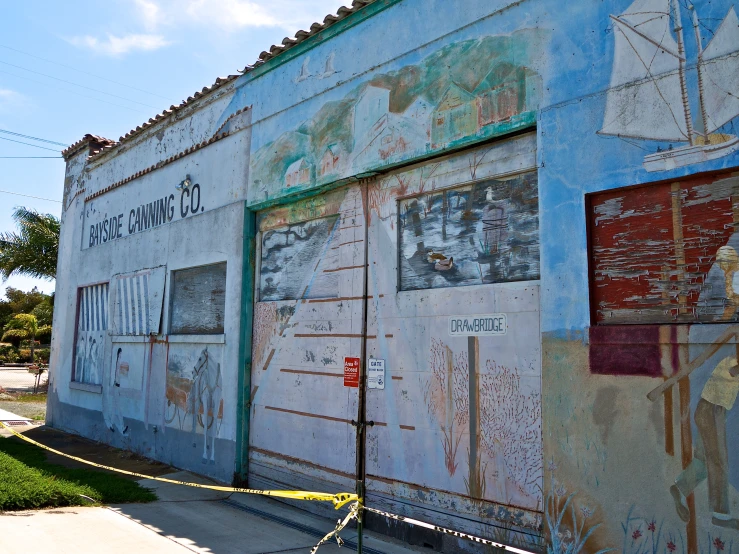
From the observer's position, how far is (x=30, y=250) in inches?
977

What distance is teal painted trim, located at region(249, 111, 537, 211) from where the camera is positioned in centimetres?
574

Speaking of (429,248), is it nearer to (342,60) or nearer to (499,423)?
(499,423)

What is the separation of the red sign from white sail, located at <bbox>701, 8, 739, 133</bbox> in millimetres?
4234

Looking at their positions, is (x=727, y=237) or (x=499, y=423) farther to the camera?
(x=499, y=423)

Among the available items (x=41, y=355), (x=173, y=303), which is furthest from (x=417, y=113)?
(x=41, y=355)

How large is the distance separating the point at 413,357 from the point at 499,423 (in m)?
1.22

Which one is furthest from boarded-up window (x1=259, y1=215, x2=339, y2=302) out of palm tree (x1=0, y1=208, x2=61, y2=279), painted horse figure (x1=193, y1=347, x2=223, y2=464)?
palm tree (x1=0, y1=208, x2=61, y2=279)

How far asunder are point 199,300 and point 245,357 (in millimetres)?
1823

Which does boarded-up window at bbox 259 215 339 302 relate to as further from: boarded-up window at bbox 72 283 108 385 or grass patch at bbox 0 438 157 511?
boarded-up window at bbox 72 283 108 385

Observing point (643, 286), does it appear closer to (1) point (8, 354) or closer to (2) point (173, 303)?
(2) point (173, 303)

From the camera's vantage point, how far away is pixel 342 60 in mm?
7840

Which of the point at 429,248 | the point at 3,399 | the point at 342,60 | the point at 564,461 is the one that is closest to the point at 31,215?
the point at 3,399

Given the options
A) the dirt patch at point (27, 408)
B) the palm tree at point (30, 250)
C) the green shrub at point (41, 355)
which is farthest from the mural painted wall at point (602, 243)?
the green shrub at point (41, 355)

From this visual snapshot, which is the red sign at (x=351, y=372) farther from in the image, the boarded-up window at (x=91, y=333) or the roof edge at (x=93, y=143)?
the roof edge at (x=93, y=143)
